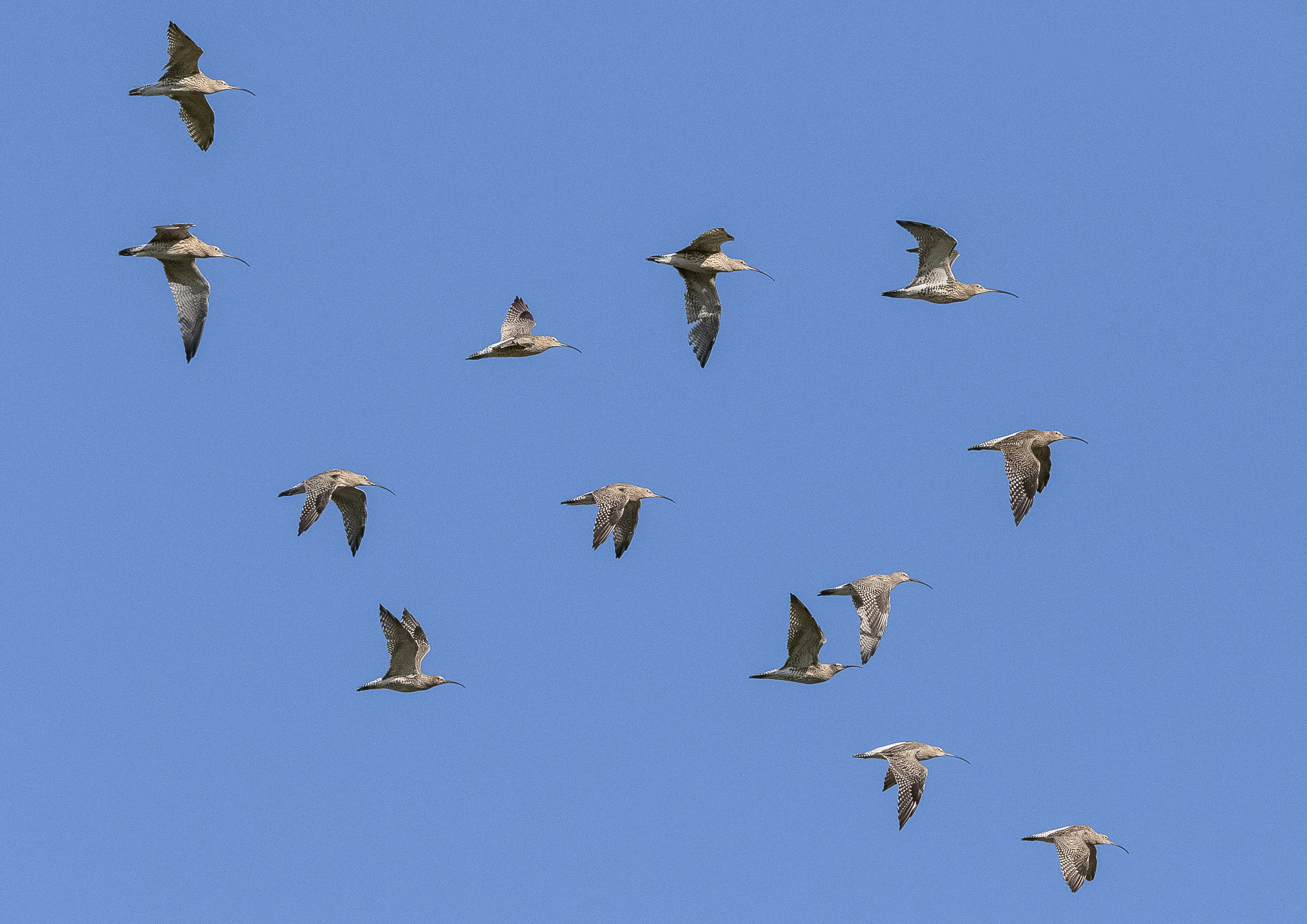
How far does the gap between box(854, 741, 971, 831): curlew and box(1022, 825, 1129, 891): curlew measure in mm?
3706

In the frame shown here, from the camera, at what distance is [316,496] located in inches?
1810

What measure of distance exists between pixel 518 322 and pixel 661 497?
208 inches

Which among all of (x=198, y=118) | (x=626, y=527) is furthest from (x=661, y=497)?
(x=198, y=118)

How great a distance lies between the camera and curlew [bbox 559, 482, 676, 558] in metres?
47.2

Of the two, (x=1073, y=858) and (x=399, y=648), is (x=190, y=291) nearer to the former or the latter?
(x=399, y=648)

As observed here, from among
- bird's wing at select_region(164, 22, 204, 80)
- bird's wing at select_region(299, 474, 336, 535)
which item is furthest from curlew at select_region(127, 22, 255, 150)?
bird's wing at select_region(299, 474, 336, 535)

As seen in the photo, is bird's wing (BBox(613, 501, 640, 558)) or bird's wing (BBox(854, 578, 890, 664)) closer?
bird's wing (BBox(854, 578, 890, 664))

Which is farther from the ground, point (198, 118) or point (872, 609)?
point (198, 118)

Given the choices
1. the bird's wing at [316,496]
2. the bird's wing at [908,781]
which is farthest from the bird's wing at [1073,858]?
the bird's wing at [316,496]

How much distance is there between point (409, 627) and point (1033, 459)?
1430 centimetres

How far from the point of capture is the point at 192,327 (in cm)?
4778

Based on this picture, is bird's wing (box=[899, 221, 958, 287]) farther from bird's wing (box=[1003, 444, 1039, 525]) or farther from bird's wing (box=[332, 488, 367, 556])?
bird's wing (box=[332, 488, 367, 556])

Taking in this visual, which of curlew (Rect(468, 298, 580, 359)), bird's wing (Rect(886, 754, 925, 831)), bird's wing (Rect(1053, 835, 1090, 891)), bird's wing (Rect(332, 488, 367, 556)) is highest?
curlew (Rect(468, 298, 580, 359))

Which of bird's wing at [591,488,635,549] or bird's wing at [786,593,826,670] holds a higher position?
bird's wing at [591,488,635,549]
